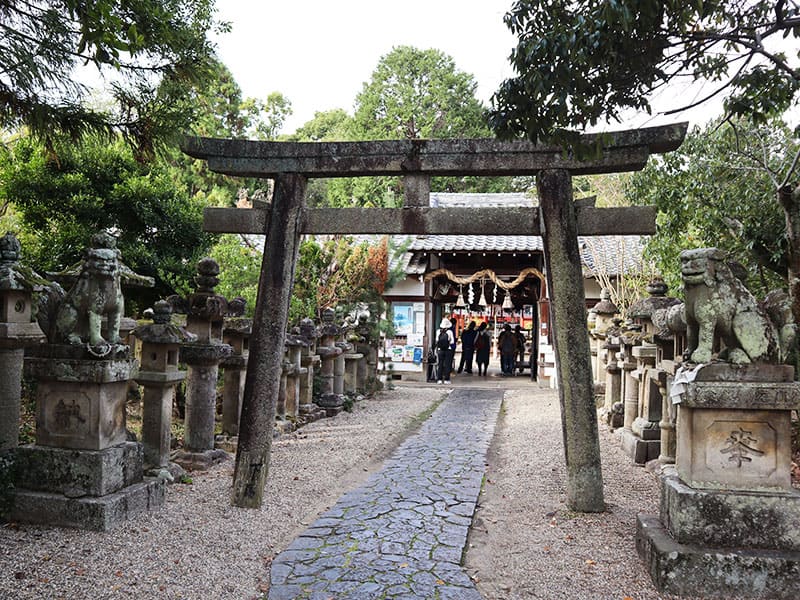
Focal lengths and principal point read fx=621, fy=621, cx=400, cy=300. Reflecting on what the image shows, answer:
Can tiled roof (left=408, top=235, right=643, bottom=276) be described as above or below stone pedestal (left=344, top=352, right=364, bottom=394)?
above

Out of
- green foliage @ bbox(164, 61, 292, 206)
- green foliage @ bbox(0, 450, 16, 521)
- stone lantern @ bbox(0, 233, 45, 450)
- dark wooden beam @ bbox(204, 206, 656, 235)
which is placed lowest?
green foliage @ bbox(0, 450, 16, 521)

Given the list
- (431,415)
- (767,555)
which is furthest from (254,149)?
(431,415)

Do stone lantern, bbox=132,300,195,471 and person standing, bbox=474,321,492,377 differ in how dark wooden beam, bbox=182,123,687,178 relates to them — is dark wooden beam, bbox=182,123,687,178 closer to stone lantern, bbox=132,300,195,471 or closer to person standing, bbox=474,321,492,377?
stone lantern, bbox=132,300,195,471

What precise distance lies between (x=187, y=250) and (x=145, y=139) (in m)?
6.19

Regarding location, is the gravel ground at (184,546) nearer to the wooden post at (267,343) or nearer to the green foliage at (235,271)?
the wooden post at (267,343)

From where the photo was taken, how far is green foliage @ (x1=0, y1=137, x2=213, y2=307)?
9648 millimetres

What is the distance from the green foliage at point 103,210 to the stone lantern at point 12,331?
4.64 metres

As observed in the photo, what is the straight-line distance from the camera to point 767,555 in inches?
150

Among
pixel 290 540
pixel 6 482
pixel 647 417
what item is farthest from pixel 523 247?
pixel 6 482

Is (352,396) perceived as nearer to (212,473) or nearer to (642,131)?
(212,473)

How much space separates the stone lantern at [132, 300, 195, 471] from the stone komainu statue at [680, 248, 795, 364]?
187 inches

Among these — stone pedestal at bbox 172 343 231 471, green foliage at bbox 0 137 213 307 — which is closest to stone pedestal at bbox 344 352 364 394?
green foliage at bbox 0 137 213 307

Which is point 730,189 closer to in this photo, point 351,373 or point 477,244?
point 351,373

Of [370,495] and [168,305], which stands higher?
[168,305]
